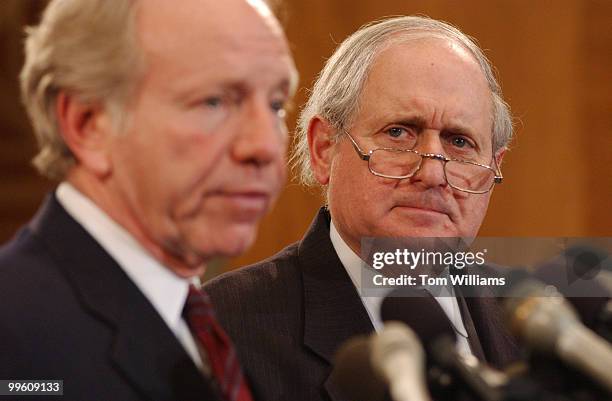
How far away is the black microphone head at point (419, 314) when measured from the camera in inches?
50.2

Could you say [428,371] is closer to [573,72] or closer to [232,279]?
[232,279]

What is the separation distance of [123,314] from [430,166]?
34.9 inches

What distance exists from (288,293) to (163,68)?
77cm

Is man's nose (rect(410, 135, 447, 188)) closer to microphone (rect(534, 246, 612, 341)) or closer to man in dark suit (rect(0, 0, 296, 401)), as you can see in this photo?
microphone (rect(534, 246, 612, 341))

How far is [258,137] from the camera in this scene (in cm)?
116

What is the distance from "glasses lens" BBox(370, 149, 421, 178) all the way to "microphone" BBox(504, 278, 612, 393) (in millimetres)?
880

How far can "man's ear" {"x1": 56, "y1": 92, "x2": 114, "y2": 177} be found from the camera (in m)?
1.15

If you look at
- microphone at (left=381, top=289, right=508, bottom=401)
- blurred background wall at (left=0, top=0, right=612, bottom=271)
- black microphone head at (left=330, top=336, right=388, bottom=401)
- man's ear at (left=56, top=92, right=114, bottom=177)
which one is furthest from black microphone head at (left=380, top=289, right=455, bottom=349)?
blurred background wall at (left=0, top=0, right=612, bottom=271)

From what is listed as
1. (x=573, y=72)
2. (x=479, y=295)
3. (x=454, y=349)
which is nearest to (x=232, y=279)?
(x=479, y=295)

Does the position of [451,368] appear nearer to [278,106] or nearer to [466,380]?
[466,380]

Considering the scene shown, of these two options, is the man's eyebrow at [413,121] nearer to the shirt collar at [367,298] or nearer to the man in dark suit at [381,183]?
the man in dark suit at [381,183]

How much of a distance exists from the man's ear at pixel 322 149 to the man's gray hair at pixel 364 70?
0.02 metres

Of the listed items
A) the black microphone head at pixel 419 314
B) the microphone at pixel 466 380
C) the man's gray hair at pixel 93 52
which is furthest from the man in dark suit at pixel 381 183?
the man's gray hair at pixel 93 52

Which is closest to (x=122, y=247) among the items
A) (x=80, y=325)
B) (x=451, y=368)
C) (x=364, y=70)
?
(x=80, y=325)
